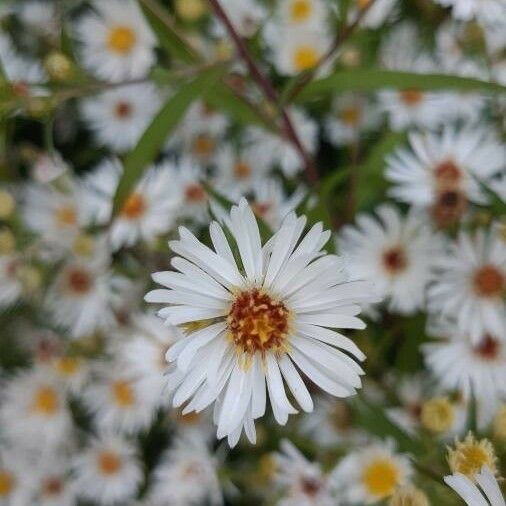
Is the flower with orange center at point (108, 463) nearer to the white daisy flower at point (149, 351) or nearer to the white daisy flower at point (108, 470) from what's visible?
the white daisy flower at point (108, 470)

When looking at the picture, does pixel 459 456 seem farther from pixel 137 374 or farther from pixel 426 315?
pixel 137 374

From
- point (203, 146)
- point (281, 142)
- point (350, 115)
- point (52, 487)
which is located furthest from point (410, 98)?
point (52, 487)

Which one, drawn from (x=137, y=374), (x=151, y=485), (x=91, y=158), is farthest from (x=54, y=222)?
(x=151, y=485)

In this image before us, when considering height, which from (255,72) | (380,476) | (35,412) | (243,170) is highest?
(243,170)

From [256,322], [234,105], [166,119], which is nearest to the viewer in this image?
[256,322]

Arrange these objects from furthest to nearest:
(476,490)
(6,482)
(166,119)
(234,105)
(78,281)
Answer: (6,482)
(78,281)
(234,105)
(166,119)
(476,490)

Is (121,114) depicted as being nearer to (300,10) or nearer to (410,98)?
(300,10)

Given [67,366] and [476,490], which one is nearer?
[476,490]

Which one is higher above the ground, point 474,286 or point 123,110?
point 123,110
